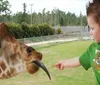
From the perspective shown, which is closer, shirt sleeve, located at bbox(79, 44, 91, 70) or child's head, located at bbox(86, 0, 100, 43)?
child's head, located at bbox(86, 0, 100, 43)

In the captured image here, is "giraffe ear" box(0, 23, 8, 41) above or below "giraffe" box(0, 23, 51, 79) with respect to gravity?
above

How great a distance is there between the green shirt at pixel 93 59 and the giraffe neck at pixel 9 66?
14.9 inches

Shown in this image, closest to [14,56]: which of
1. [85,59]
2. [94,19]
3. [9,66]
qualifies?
[9,66]

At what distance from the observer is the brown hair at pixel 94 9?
134 centimetres

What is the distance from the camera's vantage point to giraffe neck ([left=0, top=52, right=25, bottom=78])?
67.8 inches

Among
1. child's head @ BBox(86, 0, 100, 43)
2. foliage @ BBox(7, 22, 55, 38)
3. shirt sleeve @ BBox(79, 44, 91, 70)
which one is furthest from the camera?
foliage @ BBox(7, 22, 55, 38)

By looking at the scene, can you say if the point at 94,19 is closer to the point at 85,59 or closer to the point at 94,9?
the point at 94,9

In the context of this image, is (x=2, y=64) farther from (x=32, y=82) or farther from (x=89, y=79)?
(x=89, y=79)

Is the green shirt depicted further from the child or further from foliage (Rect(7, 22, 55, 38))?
foliage (Rect(7, 22, 55, 38))

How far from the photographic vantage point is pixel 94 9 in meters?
1.36

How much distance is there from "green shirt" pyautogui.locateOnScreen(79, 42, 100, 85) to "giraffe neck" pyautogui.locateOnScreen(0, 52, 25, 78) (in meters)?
0.38

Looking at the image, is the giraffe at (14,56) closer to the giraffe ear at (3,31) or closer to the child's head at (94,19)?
the giraffe ear at (3,31)

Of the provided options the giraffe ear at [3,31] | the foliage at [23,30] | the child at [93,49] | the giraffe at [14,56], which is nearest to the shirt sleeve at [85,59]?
the child at [93,49]

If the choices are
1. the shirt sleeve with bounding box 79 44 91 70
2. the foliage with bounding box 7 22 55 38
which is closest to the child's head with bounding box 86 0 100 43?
the shirt sleeve with bounding box 79 44 91 70
